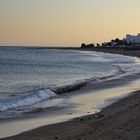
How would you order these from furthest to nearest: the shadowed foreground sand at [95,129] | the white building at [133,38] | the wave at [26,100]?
the white building at [133,38] < the wave at [26,100] < the shadowed foreground sand at [95,129]

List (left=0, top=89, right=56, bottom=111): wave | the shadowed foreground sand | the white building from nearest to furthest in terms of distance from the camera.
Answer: the shadowed foreground sand
(left=0, top=89, right=56, bottom=111): wave
the white building

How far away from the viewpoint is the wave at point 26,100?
17878 mm

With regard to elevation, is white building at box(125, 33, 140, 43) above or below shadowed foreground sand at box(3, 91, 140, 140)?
below

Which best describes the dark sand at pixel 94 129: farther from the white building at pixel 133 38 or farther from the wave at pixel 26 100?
the white building at pixel 133 38

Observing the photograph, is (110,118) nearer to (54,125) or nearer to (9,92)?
(54,125)

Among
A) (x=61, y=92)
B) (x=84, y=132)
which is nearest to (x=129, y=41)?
(x=61, y=92)

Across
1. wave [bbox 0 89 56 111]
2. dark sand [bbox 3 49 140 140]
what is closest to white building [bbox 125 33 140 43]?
wave [bbox 0 89 56 111]

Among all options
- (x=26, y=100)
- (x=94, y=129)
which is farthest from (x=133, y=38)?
(x=94, y=129)

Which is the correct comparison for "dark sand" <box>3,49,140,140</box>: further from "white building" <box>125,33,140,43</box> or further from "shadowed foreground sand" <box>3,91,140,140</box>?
"white building" <box>125,33,140,43</box>

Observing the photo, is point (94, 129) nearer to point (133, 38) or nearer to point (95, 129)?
point (95, 129)

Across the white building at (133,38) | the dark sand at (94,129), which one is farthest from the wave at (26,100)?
the white building at (133,38)

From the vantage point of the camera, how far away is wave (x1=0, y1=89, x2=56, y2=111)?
17.9 meters

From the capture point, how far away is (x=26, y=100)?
19.8 meters

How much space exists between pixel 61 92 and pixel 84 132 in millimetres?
12120
